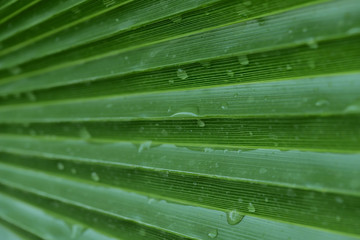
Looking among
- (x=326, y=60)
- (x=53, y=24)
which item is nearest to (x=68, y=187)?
(x=53, y=24)

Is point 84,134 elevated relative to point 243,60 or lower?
lower

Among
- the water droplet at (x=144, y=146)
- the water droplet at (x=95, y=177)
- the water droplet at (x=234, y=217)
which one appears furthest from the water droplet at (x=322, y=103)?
the water droplet at (x=95, y=177)

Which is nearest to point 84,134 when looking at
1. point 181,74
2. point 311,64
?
point 181,74

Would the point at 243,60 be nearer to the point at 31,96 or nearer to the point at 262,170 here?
the point at 262,170

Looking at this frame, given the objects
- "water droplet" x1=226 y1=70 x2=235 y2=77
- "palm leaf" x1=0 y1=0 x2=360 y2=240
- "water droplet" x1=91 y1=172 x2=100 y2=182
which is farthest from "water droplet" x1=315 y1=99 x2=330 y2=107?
"water droplet" x1=91 y1=172 x2=100 y2=182

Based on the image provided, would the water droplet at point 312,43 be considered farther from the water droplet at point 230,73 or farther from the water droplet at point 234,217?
the water droplet at point 234,217

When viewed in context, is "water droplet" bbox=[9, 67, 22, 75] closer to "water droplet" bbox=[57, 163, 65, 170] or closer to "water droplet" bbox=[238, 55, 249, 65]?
"water droplet" bbox=[57, 163, 65, 170]

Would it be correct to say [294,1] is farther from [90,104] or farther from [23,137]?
[23,137]
